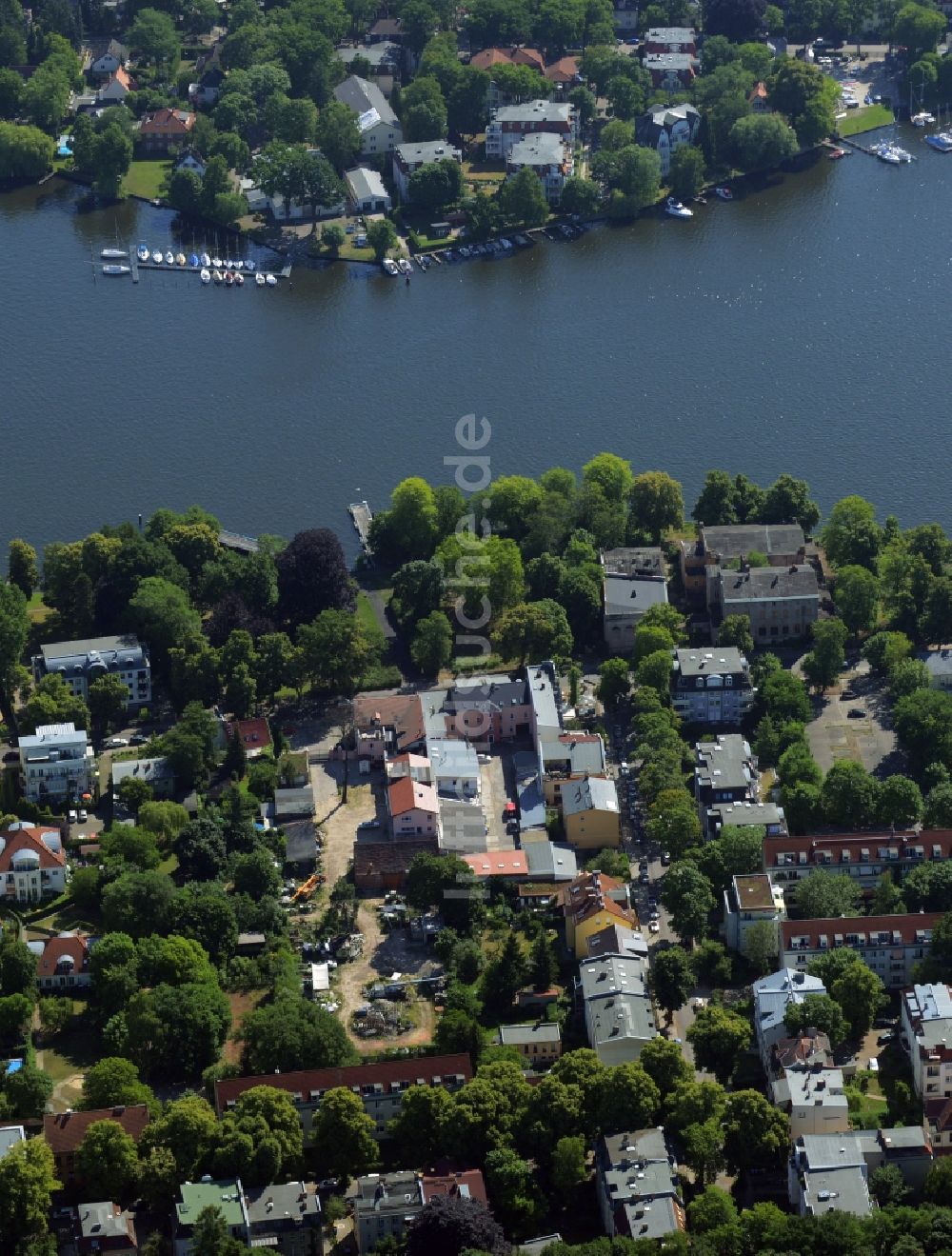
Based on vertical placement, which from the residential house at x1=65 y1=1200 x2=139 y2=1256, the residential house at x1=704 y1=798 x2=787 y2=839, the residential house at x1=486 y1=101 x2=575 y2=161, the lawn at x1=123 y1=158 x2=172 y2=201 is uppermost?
the residential house at x1=486 y1=101 x2=575 y2=161

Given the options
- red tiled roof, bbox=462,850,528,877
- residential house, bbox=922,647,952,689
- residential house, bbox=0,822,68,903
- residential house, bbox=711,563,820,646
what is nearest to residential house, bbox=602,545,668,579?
residential house, bbox=711,563,820,646

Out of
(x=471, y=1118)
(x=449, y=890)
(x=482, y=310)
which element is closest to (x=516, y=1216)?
(x=471, y=1118)

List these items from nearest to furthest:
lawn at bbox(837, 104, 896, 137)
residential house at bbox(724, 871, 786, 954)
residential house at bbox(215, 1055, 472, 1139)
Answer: residential house at bbox(215, 1055, 472, 1139) → residential house at bbox(724, 871, 786, 954) → lawn at bbox(837, 104, 896, 137)

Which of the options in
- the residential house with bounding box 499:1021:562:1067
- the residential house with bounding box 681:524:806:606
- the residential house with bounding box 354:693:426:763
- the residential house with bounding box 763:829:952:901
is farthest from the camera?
the residential house with bounding box 681:524:806:606

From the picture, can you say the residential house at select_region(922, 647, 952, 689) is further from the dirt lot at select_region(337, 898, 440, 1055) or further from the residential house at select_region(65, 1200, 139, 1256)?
the residential house at select_region(65, 1200, 139, 1256)

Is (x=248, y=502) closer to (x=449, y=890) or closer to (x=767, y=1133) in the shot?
(x=449, y=890)

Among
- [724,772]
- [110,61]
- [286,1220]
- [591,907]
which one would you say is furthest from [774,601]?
[110,61]

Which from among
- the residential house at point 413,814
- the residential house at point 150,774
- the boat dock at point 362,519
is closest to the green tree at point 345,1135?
the residential house at point 413,814
